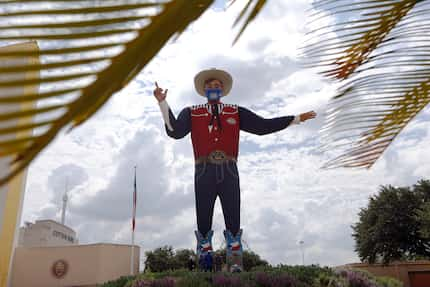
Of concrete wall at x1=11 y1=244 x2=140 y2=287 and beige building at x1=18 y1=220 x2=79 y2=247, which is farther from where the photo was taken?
beige building at x1=18 y1=220 x2=79 y2=247

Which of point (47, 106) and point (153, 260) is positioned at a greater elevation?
point (153, 260)

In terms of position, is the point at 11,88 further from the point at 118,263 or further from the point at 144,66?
the point at 118,263

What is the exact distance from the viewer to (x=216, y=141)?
8695 millimetres

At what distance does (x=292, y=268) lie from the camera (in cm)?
781

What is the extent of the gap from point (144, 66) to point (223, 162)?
7999mm

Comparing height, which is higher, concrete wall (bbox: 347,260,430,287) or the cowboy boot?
concrete wall (bbox: 347,260,430,287)

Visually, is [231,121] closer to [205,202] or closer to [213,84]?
[213,84]

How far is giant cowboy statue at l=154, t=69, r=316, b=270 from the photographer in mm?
8461

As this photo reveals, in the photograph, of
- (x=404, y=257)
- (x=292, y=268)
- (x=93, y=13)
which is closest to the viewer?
(x=93, y=13)

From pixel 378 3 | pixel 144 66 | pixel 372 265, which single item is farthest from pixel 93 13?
pixel 372 265

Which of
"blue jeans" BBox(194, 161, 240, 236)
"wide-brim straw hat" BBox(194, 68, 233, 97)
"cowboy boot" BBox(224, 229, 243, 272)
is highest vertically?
"wide-brim straw hat" BBox(194, 68, 233, 97)

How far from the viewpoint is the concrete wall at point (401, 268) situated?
65.1ft

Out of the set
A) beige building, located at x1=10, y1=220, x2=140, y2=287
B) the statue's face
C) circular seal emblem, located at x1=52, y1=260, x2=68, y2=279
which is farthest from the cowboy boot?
circular seal emblem, located at x1=52, y1=260, x2=68, y2=279

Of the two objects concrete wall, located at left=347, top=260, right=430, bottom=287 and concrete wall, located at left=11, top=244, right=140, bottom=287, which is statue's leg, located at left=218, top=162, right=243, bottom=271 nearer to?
concrete wall, located at left=11, top=244, right=140, bottom=287
